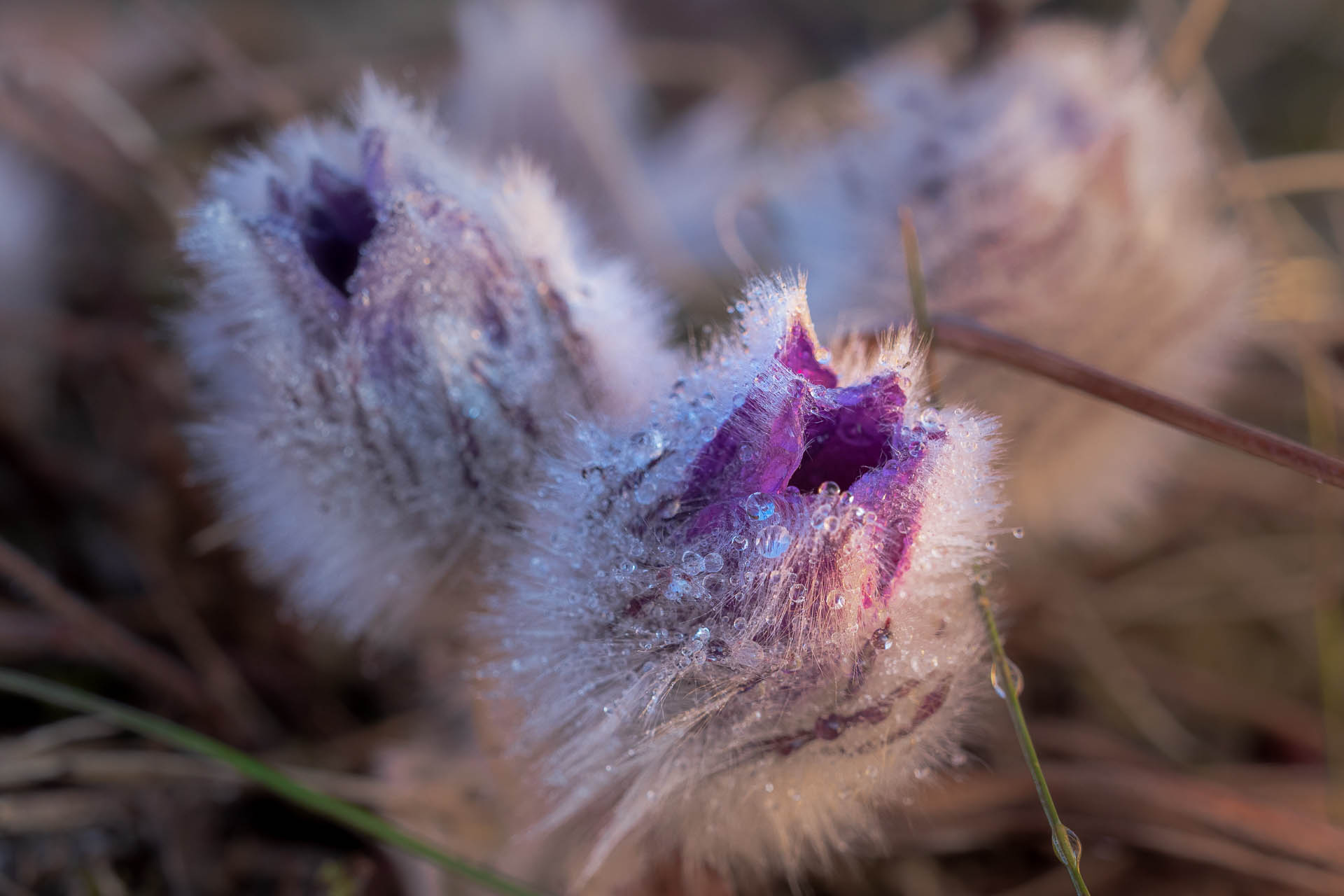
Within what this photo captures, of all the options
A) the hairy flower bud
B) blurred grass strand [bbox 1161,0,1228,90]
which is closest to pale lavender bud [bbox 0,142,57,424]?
the hairy flower bud

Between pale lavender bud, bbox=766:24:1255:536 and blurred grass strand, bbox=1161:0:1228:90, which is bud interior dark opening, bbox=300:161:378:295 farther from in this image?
blurred grass strand, bbox=1161:0:1228:90

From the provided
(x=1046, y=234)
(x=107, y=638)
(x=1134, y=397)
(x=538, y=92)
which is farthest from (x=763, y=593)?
(x=538, y=92)

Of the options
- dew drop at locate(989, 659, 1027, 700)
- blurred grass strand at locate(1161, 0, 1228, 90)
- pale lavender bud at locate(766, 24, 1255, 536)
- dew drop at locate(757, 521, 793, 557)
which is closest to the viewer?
dew drop at locate(757, 521, 793, 557)

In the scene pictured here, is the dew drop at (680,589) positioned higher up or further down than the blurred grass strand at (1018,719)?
further down

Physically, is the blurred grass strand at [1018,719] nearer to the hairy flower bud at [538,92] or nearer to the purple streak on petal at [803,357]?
the purple streak on petal at [803,357]

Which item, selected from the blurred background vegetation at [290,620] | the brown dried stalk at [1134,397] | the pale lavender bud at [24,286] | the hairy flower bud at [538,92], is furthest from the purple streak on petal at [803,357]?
the pale lavender bud at [24,286]

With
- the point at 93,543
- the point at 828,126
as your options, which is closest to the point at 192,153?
the point at 93,543

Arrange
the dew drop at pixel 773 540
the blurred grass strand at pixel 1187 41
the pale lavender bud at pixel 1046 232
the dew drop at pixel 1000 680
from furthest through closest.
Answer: the blurred grass strand at pixel 1187 41 → the pale lavender bud at pixel 1046 232 → the dew drop at pixel 1000 680 → the dew drop at pixel 773 540
